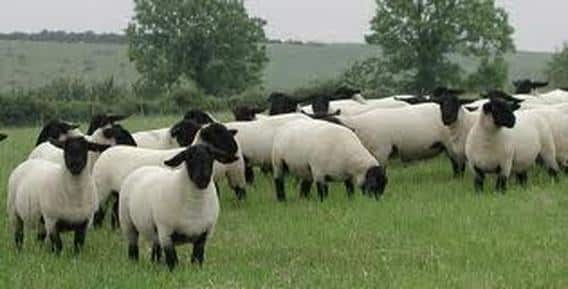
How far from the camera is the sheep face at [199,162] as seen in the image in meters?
9.75

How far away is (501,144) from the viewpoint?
1534 centimetres

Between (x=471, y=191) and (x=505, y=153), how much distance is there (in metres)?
0.84

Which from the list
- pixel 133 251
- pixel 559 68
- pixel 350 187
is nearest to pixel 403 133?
pixel 350 187

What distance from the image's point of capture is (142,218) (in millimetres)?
10406

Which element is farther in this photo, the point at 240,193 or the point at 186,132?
the point at 240,193

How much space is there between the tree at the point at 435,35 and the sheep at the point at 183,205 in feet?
163

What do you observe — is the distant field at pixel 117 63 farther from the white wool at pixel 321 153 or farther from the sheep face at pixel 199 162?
the sheep face at pixel 199 162

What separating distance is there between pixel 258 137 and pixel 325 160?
8.16 feet

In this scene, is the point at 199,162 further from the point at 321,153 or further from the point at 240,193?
the point at 240,193

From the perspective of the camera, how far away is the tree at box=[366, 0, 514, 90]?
196ft

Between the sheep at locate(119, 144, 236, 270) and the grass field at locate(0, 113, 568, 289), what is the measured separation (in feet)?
1.07

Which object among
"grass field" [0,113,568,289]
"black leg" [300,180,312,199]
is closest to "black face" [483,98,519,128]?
"grass field" [0,113,568,289]

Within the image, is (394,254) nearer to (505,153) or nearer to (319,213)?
(319,213)

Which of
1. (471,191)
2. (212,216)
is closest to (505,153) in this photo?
(471,191)
